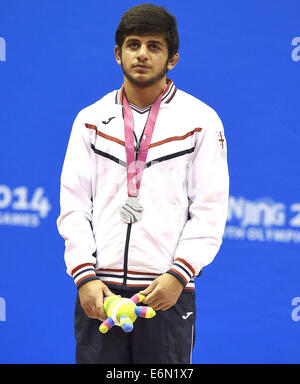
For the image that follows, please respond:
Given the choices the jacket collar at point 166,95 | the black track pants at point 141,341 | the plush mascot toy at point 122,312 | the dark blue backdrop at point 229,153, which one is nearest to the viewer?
the plush mascot toy at point 122,312

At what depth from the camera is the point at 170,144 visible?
1546 mm

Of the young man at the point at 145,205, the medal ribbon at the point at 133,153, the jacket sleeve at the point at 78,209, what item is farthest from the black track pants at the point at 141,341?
the medal ribbon at the point at 133,153

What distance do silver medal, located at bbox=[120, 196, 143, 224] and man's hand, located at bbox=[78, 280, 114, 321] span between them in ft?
0.58

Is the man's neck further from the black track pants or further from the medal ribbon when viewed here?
the black track pants

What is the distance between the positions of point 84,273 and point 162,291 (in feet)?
0.68

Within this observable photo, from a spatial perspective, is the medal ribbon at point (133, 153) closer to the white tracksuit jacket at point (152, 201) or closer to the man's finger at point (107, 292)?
the white tracksuit jacket at point (152, 201)

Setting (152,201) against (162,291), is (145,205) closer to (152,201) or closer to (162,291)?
(152,201)

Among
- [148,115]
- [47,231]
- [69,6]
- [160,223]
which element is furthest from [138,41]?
[47,231]

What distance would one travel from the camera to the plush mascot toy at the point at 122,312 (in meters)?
1.40

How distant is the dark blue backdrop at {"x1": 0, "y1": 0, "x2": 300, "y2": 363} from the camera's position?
2.29 metres

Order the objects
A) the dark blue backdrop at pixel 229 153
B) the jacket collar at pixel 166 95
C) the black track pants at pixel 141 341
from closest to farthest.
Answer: the black track pants at pixel 141 341, the jacket collar at pixel 166 95, the dark blue backdrop at pixel 229 153

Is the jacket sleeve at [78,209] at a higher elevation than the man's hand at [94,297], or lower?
higher

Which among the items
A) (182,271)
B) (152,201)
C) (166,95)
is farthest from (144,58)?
(182,271)
